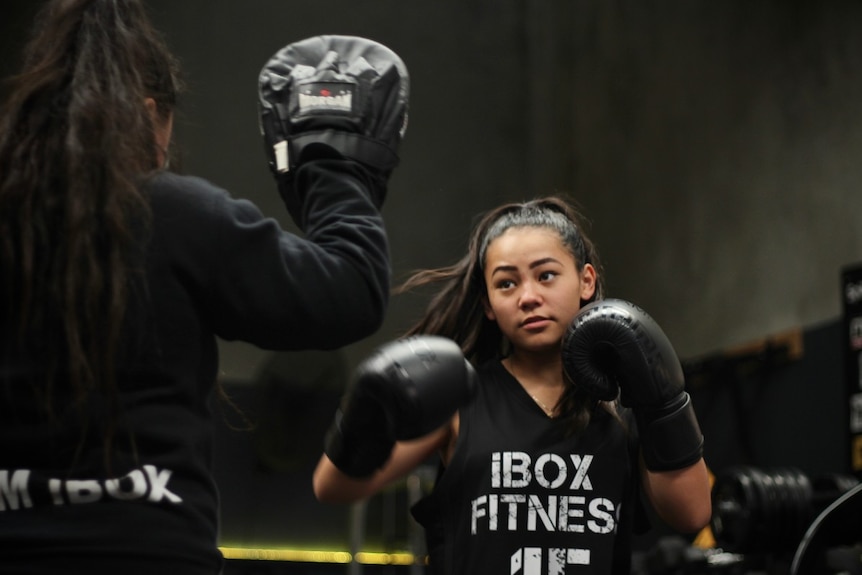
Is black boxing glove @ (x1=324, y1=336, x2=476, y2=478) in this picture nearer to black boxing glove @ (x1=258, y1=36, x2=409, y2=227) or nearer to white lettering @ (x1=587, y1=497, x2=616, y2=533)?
black boxing glove @ (x1=258, y1=36, x2=409, y2=227)

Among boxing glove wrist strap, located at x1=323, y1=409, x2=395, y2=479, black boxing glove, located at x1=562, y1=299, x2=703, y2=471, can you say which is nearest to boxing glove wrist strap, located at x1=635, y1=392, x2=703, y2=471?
black boxing glove, located at x1=562, y1=299, x2=703, y2=471

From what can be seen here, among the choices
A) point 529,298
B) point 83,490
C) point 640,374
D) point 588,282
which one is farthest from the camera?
point 588,282

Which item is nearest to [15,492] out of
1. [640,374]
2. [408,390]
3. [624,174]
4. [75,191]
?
[75,191]

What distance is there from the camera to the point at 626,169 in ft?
24.6

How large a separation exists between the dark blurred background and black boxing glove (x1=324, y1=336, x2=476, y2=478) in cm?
332

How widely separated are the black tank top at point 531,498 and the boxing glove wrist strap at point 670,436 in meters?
0.11

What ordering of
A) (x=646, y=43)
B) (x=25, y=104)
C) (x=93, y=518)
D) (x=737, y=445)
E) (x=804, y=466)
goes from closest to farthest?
(x=93, y=518) → (x=25, y=104) → (x=804, y=466) → (x=737, y=445) → (x=646, y=43)

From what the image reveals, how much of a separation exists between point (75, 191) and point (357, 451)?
62 cm

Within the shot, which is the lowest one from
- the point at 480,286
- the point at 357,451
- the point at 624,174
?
the point at 624,174

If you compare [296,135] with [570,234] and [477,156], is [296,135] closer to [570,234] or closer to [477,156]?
[570,234]

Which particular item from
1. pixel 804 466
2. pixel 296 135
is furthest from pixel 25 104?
pixel 804 466

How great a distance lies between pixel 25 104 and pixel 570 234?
1150mm

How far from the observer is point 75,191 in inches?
45.9

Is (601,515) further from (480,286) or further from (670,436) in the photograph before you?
(480,286)
